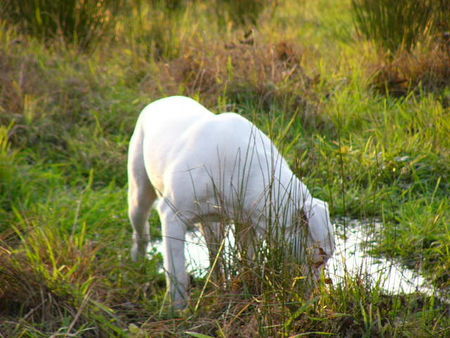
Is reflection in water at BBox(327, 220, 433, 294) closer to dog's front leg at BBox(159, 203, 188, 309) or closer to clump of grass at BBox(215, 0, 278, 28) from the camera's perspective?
dog's front leg at BBox(159, 203, 188, 309)

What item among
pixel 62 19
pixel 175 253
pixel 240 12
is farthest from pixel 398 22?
pixel 175 253

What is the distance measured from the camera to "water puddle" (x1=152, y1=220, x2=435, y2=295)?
2.98 meters

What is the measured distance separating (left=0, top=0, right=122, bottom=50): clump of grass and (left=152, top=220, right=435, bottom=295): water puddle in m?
3.60

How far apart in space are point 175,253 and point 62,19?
4.59m

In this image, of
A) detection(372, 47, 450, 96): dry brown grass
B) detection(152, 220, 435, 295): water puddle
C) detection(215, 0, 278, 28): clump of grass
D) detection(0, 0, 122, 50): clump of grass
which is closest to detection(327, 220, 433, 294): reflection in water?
detection(152, 220, 435, 295): water puddle

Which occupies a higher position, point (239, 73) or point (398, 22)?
point (398, 22)

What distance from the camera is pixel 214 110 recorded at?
6055mm

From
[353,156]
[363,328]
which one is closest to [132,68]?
[353,156]

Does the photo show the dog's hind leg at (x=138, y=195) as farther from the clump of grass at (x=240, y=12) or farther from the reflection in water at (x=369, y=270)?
the clump of grass at (x=240, y=12)

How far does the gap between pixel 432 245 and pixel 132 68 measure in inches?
159

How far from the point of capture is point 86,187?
5.08 meters

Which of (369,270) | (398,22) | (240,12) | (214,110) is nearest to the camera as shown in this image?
(369,270)

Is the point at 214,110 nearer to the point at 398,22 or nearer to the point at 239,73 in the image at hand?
the point at 239,73

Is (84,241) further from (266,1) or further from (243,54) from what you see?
(266,1)
